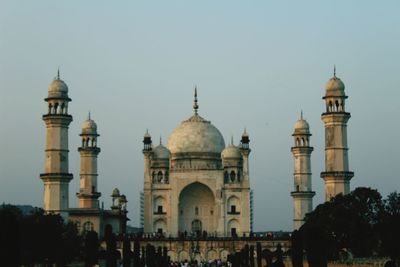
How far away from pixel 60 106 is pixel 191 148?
1273 cm

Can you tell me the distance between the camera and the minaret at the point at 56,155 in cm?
5041

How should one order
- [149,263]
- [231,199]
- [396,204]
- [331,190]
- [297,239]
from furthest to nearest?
[231,199] → [331,190] → [396,204] → [149,263] → [297,239]

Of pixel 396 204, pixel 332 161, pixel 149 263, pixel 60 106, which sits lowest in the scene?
pixel 149 263

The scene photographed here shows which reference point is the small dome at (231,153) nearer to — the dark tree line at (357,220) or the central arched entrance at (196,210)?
the central arched entrance at (196,210)

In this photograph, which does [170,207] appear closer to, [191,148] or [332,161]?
[191,148]

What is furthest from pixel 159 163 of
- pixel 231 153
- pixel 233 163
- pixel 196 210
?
pixel 233 163

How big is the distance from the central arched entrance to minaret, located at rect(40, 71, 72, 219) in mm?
11832

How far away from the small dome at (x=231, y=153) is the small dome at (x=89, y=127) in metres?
9.24

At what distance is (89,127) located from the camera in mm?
61000

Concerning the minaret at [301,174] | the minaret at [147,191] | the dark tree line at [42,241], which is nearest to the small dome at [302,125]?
the minaret at [301,174]

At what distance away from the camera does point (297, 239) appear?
66.0 feet

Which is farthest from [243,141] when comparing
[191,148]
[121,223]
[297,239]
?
[297,239]

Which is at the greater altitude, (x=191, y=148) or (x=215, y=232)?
(x=191, y=148)

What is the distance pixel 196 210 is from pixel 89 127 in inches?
374
